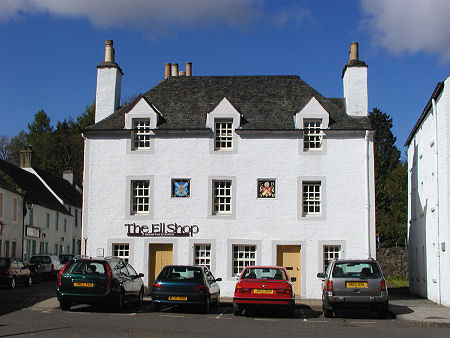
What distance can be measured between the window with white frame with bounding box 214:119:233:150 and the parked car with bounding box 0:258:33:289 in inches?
482

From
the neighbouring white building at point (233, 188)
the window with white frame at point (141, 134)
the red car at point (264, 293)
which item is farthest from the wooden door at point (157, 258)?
the red car at point (264, 293)

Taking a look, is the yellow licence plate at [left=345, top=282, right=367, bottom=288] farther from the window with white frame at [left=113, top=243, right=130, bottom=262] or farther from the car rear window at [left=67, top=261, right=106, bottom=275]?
the window with white frame at [left=113, top=243, right=130, bottom=262]

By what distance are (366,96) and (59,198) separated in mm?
37472

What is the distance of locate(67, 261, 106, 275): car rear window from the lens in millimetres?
19469

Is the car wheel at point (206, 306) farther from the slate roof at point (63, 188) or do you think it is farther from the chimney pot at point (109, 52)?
the slate roof at point (63, 188)

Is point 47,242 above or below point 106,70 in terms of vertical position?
below

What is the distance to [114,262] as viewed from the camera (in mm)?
20422

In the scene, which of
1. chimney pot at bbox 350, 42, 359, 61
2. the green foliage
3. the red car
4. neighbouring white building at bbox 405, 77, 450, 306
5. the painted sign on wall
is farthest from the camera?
the green foliage

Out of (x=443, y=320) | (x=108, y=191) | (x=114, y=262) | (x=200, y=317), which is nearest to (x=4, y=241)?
(x=108, y=191)

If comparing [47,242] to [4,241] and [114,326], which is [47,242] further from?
[114,326]

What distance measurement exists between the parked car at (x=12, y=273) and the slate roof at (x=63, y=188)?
87.2 feet

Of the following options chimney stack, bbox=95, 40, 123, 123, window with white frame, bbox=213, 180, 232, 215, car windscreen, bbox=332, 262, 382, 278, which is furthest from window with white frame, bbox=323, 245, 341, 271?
chimney stack, bbox=95, 40, 123, 123

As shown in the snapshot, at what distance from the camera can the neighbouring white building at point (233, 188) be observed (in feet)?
90.6

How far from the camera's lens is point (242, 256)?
27797 mm
